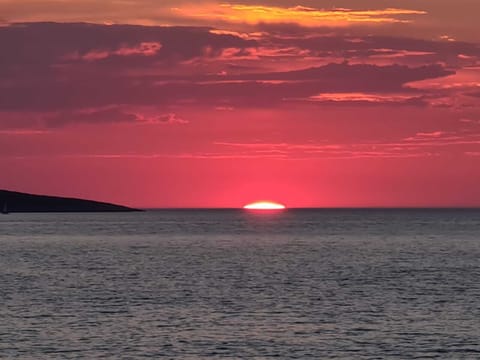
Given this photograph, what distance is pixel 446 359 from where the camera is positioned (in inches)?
2441

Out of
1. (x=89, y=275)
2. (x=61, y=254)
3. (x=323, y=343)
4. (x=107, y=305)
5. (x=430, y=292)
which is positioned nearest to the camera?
(x=323, y=343)

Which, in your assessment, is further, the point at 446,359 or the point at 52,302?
the point at 52,302

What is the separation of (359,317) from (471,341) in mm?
12748

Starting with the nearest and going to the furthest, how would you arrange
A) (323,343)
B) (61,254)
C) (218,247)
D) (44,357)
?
(44,357)
(323,343)
(61,254)
(218,247)

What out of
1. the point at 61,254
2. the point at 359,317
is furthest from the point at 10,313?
the point at 61,254

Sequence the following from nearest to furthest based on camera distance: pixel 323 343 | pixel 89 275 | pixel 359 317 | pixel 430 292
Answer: pixel 323 343, pixel 359 317, pixel 430 292, pixel 89 275

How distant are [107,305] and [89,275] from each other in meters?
33.6

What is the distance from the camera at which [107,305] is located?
87000 mm

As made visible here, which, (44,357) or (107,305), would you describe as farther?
(107,305)

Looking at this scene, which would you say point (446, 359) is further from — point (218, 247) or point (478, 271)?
point (218, 247)

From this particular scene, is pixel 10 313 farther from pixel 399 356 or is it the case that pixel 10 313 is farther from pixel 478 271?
pixel 478 271

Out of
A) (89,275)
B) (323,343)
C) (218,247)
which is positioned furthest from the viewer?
(218,247)

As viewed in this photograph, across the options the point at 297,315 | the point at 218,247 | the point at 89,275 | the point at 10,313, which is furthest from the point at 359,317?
the point at 218,247

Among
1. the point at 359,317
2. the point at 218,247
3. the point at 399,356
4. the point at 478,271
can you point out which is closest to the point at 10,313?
the point at 359,317
